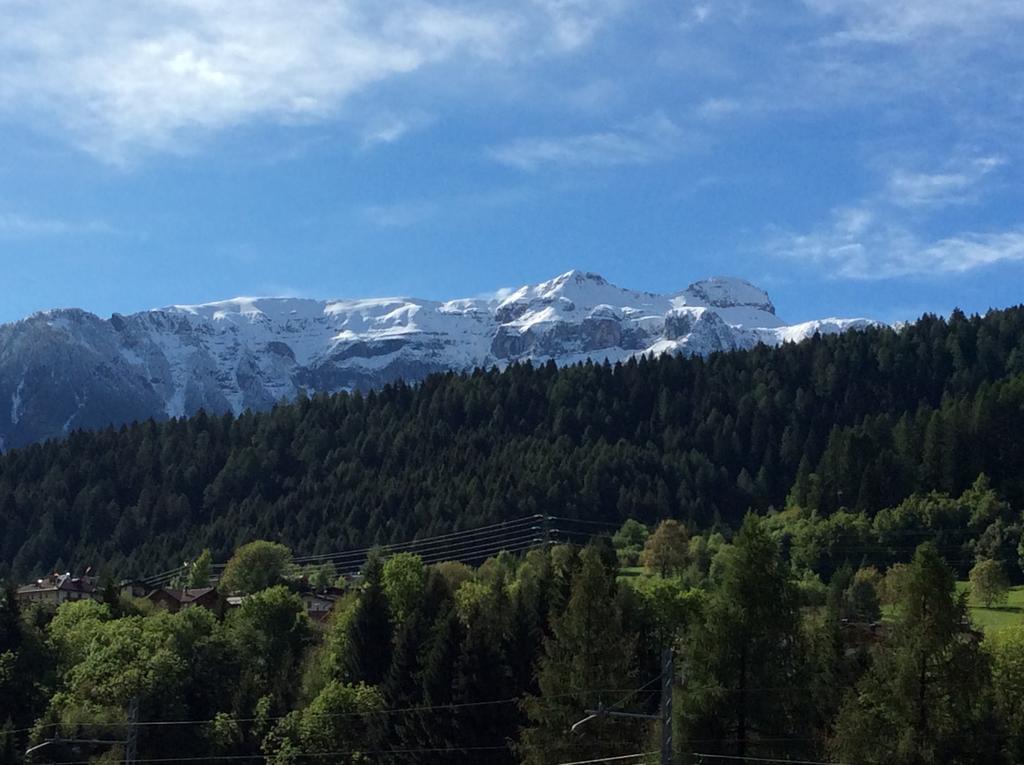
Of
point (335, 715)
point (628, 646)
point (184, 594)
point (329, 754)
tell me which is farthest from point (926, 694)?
point (184, 594)

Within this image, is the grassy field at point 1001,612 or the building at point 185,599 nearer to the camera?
the grassy field at point 1001,612

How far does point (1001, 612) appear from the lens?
415ft

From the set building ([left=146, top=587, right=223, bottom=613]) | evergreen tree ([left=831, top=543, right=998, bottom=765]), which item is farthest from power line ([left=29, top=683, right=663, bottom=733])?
building ([left=146, top=587, right=223, bottom=613])

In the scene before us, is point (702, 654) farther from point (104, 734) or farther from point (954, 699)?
point (104, 734)

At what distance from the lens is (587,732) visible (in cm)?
6912

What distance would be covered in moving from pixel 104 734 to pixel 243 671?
1831 centimetres

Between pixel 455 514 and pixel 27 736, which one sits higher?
pixel 455 514

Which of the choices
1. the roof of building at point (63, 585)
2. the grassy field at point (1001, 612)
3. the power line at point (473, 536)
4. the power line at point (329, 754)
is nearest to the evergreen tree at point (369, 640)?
the power line at point (329, 754)

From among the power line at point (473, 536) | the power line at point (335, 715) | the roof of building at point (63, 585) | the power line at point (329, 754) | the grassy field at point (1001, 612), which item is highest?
the power line at point (473, 536)

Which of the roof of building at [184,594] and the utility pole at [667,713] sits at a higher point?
the utility pole at [667,713]

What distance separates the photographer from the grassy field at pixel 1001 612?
389 feet

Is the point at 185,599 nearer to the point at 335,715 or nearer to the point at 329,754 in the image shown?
the point at 335,715

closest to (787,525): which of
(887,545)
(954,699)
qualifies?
(887,545)

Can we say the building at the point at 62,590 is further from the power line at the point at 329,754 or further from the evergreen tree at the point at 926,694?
the evergreen tree at the point at 926,694
